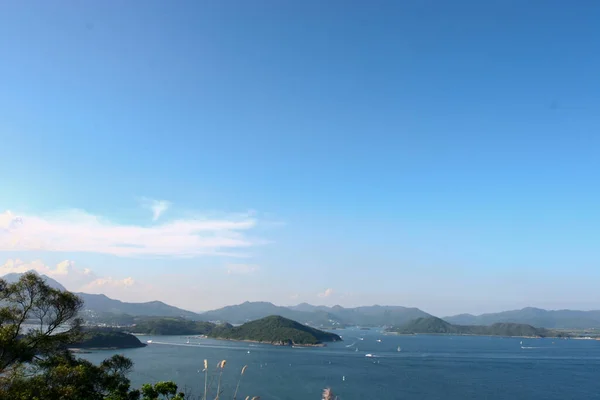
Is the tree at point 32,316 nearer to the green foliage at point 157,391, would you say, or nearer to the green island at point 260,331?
the green foliage at point 157,391

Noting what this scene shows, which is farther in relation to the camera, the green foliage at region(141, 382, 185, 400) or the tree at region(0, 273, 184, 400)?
the green foliage at region(141, 382, 185, 400)

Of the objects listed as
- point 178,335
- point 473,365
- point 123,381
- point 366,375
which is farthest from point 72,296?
point 178,335

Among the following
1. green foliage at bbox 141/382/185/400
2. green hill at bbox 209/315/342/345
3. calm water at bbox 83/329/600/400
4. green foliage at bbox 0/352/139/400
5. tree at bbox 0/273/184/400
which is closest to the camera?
green foliage at bbox 0/352/139/400

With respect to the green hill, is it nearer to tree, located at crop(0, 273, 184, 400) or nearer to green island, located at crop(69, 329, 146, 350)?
green island, located at crop(69, 329, 146, 350)

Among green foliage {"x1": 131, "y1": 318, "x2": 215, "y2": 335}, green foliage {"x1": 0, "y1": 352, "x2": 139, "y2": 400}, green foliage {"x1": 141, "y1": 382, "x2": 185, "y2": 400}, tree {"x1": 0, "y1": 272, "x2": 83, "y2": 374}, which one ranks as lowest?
green foliage {"x1": 131, "y1": 318, "x2": 215, "y2": 335}

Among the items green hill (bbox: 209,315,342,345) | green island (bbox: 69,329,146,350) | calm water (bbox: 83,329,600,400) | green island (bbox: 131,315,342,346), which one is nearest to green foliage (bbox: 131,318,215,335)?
green island (bbox: 131,315,342,346)

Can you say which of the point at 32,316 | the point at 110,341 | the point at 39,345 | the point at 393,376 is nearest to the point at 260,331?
the point at 110,341

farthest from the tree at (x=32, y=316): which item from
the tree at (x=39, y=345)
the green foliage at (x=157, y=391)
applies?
the green foliage at (x=157, y=391)
